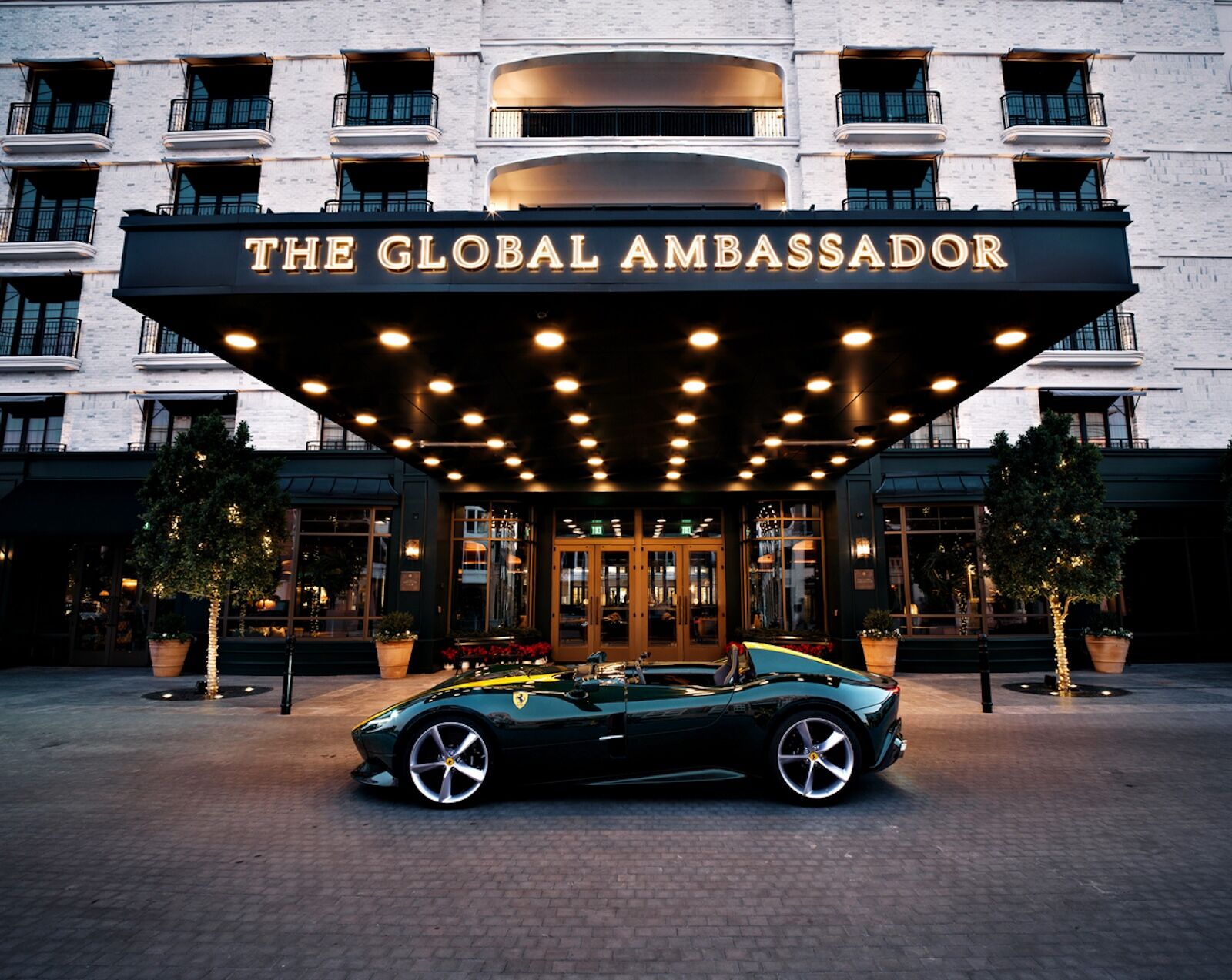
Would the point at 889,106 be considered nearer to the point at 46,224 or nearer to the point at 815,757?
the point at 815,757

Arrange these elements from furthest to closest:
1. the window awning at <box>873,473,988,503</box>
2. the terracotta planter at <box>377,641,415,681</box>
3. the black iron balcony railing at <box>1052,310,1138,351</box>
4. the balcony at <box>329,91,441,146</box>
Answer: the balcony at <box>329,91,441,146</box>, the black iron balcony railing at <box>1052,310,1138,351</box>, the window awning at <box>873,473,988,503</box>, the terracotta planter at <box>377,641,415,681</box>

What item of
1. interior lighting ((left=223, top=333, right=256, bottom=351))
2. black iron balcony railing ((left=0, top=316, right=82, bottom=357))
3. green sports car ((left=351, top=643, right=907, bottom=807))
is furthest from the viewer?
black iron balcony railing ((left=0, top=316, right=82, bottom=357))

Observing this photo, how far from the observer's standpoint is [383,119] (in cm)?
1694

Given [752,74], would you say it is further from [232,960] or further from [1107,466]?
[232,960]

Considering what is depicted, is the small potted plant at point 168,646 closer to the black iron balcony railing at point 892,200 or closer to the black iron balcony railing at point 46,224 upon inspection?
the black iron balcony railing at point 46,224

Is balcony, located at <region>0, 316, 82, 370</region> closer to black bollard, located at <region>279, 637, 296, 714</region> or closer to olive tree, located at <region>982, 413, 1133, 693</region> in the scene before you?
black bollard, located at <region>279, 637, 296, 714</region>

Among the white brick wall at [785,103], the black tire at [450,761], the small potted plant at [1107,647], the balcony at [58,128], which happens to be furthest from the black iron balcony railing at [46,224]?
the small potted plant at [1107,647]

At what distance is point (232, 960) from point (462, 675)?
3.36 meters

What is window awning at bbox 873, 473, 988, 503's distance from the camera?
14.2m

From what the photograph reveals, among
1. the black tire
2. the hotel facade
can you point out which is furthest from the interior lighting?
the black tire

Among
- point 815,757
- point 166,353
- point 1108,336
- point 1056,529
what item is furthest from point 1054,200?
point 166,353

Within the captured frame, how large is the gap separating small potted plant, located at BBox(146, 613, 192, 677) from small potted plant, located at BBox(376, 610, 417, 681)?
12.9 feet

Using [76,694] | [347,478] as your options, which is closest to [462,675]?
[76,694]

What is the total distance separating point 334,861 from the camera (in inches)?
161
